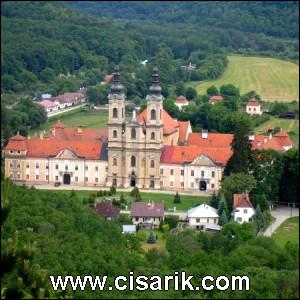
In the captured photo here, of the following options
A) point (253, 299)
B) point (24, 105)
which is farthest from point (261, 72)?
point (253, 299)

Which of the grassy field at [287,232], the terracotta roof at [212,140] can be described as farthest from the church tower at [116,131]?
the grassy field at [287,232]

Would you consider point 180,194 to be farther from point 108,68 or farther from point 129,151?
point 108,68

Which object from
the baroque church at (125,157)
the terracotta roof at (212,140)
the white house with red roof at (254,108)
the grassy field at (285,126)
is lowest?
the baroque church at (125,157)

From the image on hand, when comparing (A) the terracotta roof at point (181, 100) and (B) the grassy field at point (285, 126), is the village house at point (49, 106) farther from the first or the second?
(B) the grassy field at point (285, 126)

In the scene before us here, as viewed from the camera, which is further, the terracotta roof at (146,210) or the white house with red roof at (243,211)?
the white house with red roof at (243,211)

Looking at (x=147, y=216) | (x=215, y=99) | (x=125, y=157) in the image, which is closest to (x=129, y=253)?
(x=147, y=216)

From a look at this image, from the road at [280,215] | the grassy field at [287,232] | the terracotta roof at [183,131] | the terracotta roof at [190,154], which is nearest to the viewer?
the grassy field at [287,232]

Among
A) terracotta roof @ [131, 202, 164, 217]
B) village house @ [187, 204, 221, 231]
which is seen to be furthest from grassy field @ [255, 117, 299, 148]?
terracotta roof @ [131, 202, 164, 217]
